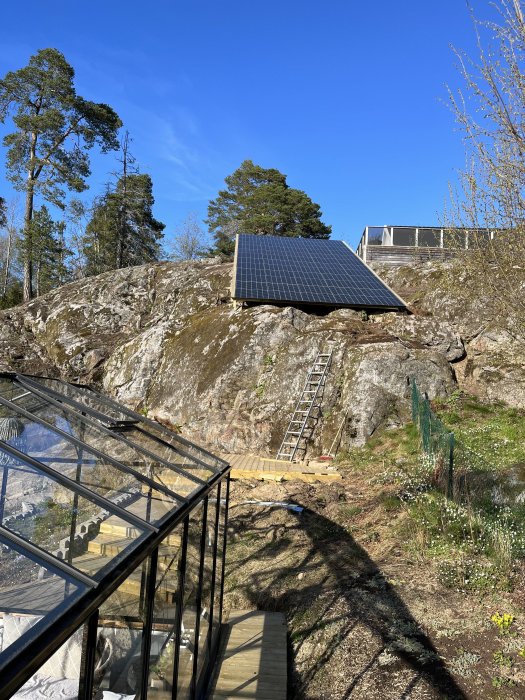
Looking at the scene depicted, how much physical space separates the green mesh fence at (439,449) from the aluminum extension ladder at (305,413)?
9.67 ft

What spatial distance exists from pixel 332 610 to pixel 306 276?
1249cm

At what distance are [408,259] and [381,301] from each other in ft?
20.7

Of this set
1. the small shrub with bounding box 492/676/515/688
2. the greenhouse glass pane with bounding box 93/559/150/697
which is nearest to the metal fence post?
the small shrub with bounding box 492/676/515/688

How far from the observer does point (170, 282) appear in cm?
1998

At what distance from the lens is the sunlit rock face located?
12.4 meters

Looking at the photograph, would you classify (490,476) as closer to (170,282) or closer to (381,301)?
(381,301)

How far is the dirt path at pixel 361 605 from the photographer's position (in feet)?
14.9

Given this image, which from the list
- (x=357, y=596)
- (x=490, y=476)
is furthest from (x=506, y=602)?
(x=490, y=476)

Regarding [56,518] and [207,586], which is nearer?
[56,518]

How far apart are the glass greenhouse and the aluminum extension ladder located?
22.0 feet

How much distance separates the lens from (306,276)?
56.0 feet

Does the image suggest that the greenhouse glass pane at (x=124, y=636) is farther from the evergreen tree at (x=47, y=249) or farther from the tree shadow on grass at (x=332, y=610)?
the evergreen tree at (x=47, y=249)

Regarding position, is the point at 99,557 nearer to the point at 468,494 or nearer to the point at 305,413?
the point at 468,494

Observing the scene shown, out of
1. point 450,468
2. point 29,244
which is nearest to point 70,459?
point 450,468
